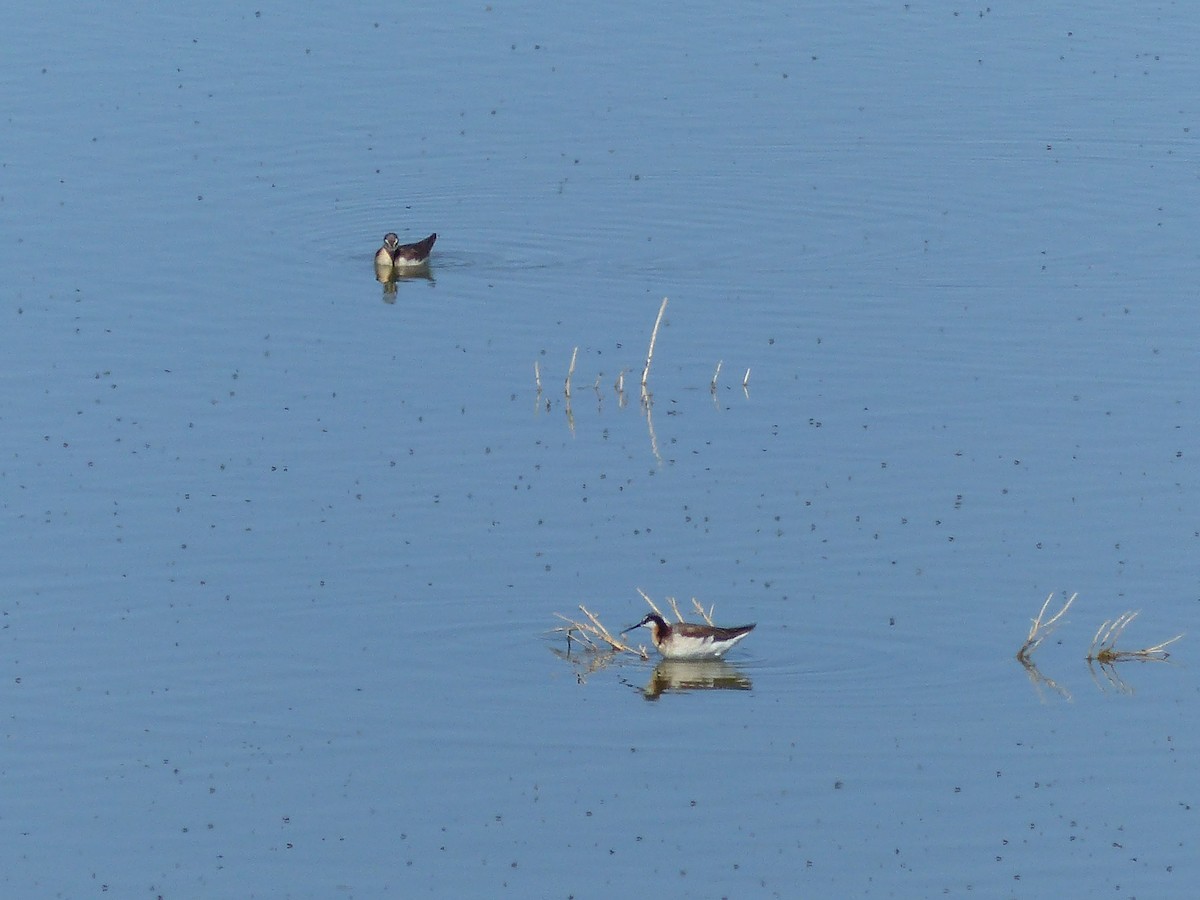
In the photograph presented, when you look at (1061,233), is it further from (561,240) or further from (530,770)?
(530,770)

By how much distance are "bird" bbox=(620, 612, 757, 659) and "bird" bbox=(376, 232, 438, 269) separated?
14.4 m

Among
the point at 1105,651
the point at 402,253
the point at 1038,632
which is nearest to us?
the point at 1105,651

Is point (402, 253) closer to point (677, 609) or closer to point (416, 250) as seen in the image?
point (416, 250)

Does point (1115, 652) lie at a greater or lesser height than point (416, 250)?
lesser

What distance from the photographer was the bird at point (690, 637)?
73.5 feet

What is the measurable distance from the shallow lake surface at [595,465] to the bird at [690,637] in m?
0.39

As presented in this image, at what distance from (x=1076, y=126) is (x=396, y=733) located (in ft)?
87.3

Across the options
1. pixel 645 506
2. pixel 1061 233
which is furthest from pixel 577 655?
pixel 1061 233

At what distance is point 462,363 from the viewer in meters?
32.1

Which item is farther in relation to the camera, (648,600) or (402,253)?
(402,253)

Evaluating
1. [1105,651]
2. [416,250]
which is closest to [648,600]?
[1105,651]

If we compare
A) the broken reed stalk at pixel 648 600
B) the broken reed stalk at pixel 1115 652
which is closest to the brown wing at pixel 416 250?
the broken reed stalk at pixel 648 600

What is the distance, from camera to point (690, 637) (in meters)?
22.5

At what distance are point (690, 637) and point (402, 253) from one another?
48.6 ft
